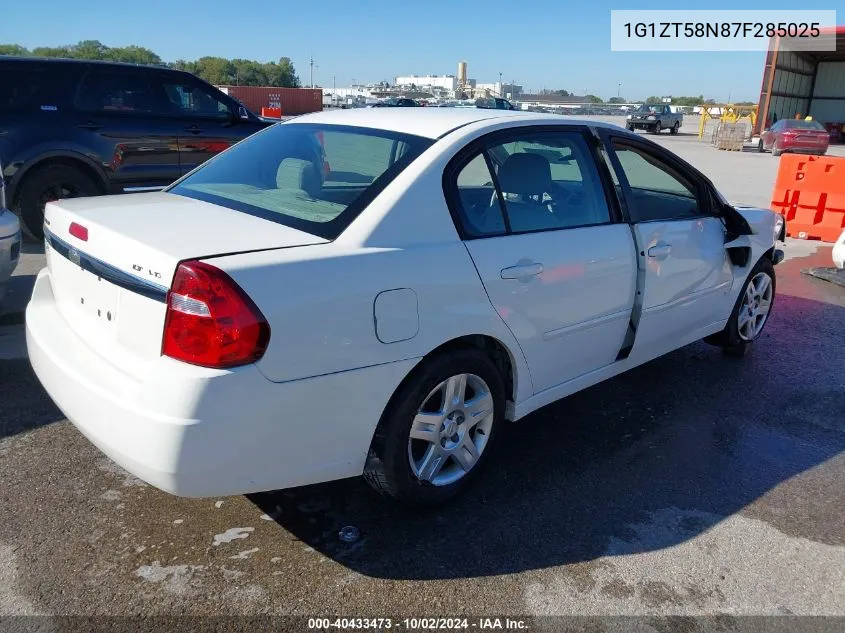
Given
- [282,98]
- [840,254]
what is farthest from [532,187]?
[282,98]

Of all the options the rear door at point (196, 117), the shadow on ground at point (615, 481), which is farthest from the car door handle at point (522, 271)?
the rear door at point (196, 117)

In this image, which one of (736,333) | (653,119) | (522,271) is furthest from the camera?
(653,119)

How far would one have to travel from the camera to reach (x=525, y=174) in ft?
11.5

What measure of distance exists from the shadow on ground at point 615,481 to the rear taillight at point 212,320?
0.96 metres

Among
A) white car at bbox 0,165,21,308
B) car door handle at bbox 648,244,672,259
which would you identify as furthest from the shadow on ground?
white car at bbox 0,165,21,308

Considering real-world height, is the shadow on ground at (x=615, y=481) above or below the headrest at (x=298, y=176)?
below

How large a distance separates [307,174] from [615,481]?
6.72 ft

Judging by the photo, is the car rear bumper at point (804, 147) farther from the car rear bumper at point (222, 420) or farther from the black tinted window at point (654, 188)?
the car rear bumper at point (222, 420)

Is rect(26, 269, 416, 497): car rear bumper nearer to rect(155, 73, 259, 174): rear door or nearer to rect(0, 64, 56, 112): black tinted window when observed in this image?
rect(0, 64, 56, 112): black tinted window

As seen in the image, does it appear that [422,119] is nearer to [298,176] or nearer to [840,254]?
[298,176]

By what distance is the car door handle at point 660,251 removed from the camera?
12.5ft

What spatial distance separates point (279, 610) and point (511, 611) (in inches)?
31.8

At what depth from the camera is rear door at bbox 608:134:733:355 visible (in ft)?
12.5

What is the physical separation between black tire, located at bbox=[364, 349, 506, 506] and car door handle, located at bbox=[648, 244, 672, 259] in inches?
51.6
